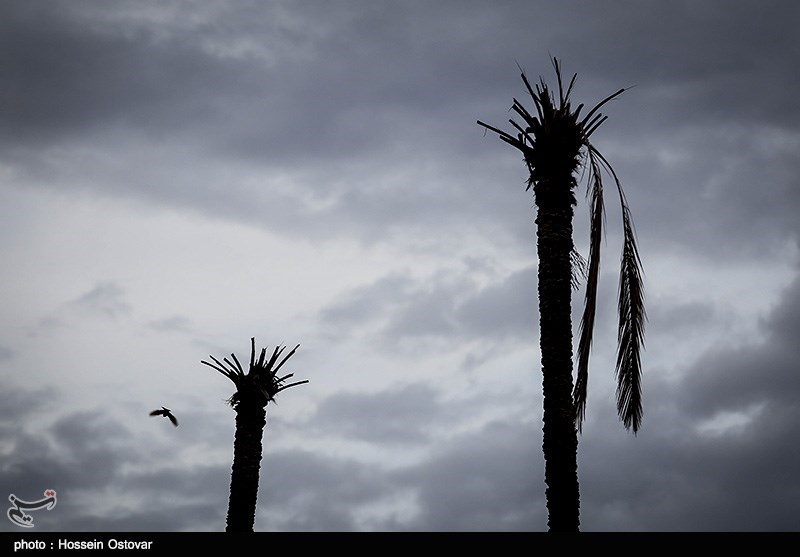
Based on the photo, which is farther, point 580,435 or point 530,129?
point 530,129

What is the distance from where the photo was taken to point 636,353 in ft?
48.8

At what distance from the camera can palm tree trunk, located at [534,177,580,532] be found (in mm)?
14148

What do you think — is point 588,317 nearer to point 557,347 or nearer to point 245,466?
point 557,347

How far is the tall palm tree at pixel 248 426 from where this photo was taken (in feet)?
76.3

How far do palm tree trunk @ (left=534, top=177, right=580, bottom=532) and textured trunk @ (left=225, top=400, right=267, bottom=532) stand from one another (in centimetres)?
1174

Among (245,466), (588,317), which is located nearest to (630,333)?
(588,317)

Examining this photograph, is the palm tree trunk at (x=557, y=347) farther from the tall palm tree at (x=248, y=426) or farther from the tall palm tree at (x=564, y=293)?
the tall palm tree at (x=248, y=426)

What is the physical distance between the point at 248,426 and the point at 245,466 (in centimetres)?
120

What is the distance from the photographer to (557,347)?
14938mm

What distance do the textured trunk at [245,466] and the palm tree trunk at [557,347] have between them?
462 inches
